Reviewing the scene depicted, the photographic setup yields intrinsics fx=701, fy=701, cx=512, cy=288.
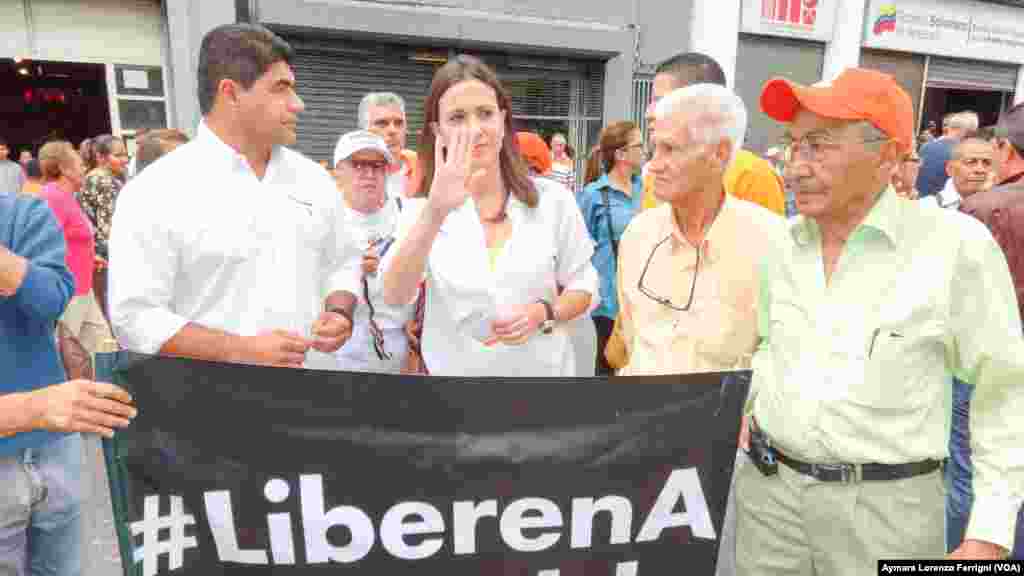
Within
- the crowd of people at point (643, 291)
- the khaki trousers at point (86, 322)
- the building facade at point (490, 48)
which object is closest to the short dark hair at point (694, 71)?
the crowd of people at point (643, 291)

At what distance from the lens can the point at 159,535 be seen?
5.46 feet

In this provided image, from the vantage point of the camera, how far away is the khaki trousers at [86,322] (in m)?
4.63

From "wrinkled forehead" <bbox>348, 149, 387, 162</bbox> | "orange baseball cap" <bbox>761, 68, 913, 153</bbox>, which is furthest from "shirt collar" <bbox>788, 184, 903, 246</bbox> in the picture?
"wrinkled forehead" <bbox>348, 149, 387, 162</bbox>

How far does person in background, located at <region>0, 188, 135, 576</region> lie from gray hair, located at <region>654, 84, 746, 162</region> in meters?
1.75

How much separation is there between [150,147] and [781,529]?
383 centimetres

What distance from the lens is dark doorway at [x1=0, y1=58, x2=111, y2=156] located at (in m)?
10.5

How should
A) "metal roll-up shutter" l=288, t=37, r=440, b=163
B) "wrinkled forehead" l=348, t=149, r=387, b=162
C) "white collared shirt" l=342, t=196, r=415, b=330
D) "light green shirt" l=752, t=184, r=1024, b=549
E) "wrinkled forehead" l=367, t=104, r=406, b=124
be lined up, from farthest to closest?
"metal roll-up shutter" l=288, t=37, r=440, b=163 < "wrinkled forehead" l=367, t=104, r=406, b=124 < "wrinkled forehead" l=348, t=149, r=387, b=162 < "white collared shirt" l=342, t=196, r=415, b=330 < "light green shirt" l=752, t=184, r=1024, b=549

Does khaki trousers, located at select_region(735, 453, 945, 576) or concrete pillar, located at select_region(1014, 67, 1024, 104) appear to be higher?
concrete pillar, located at select_region(1014, 67, 1024, 104)

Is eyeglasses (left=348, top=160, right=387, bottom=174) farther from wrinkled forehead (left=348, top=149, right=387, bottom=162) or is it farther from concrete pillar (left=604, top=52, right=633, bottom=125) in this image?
concrete pillar (left=604, top=52, right=633, bottom=125)

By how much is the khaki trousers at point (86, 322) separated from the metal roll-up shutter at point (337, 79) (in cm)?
583

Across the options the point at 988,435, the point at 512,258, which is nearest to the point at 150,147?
the point at 512,258

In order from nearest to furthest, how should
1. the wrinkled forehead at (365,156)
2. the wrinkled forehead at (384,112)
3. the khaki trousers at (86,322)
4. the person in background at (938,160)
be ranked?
the wrinkled forehead at (365,156)
the wrinkled forehead at (384,112)
the khaki trousers at (86,322)
the person in background at (938,160)

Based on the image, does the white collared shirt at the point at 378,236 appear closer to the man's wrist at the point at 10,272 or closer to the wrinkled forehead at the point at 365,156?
the wrinkled forehead at the point at 365,156

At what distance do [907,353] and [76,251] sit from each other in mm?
4734
